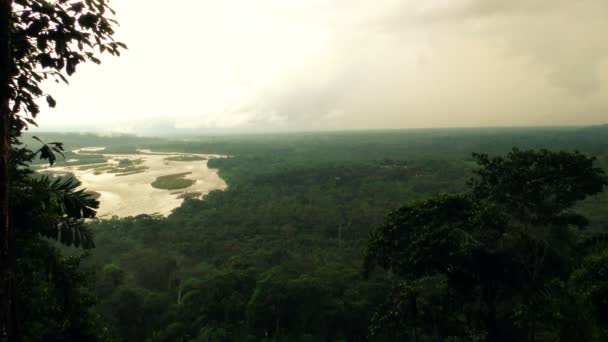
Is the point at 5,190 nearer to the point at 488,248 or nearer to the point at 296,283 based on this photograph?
the point at 488,248

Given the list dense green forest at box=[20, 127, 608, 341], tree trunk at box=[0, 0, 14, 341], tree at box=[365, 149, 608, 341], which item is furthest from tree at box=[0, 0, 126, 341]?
tree at box=[365, 149, 608, 341]

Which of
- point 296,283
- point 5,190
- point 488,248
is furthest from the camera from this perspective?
point 296,283

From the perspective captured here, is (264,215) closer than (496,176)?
No

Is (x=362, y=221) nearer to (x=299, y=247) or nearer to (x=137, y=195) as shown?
(x=299, y=247)

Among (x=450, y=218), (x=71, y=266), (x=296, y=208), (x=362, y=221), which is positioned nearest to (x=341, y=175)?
(x=296, y=208)

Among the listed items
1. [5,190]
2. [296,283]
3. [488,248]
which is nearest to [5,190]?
[5,190]
